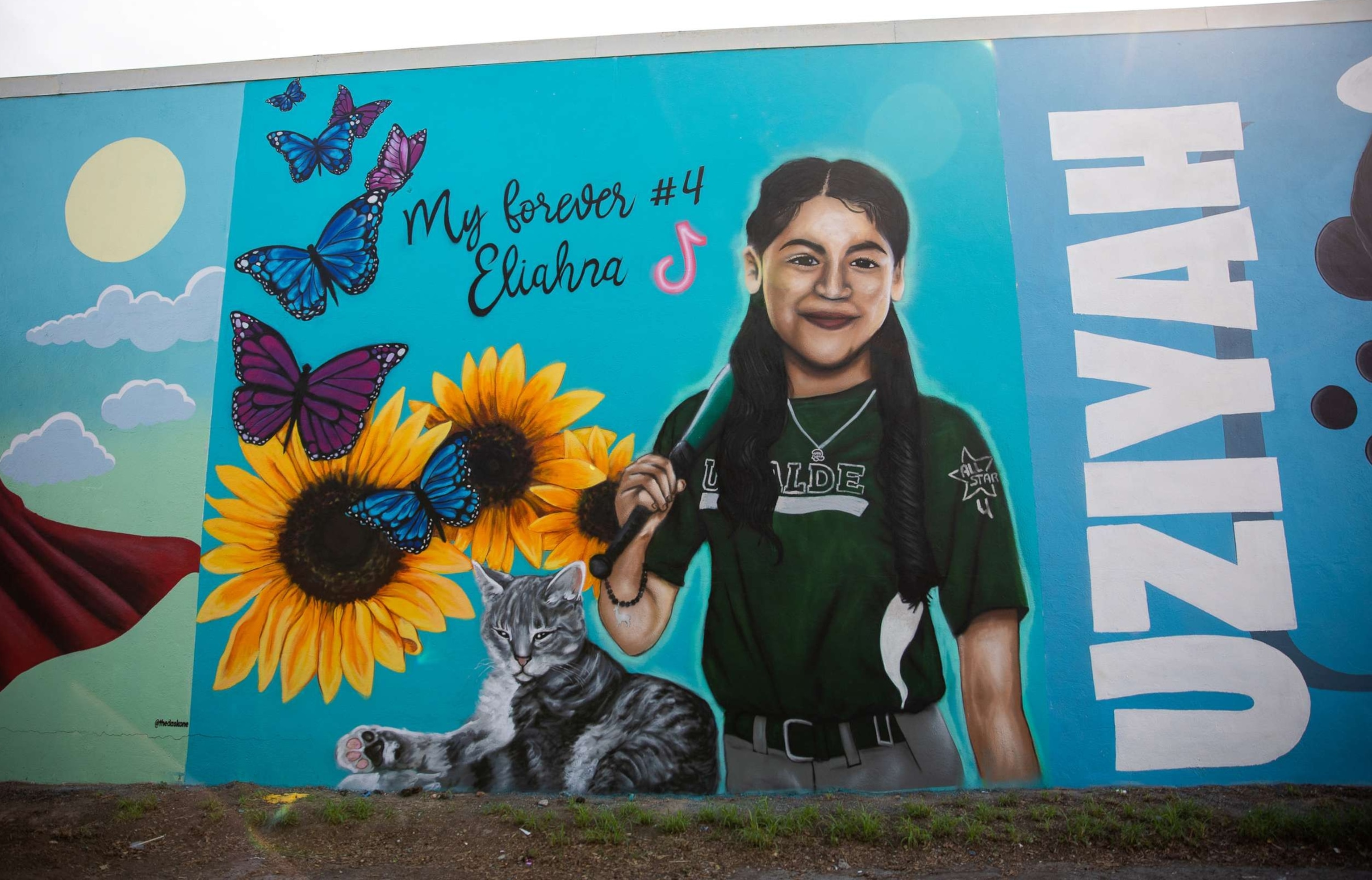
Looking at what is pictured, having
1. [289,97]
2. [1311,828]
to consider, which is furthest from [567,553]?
[1311,828]

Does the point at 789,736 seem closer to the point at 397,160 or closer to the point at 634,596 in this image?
the point at 634,596

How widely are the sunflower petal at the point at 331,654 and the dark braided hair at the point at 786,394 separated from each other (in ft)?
9.38

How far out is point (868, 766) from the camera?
215 inches

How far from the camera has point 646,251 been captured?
608cm

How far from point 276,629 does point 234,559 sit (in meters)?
0.60

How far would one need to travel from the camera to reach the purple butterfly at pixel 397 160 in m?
6.33

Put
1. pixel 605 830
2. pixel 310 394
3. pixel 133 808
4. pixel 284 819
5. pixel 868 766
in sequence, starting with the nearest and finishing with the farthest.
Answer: pixel 605 830, pixel 284 819, pixel 133 808, pixel 868 766, pixel 310 394

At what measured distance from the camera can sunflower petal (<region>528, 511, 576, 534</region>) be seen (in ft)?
19.0

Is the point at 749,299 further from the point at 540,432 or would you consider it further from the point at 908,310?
the point at 540,432

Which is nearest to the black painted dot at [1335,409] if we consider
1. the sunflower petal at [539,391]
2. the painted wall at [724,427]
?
the painted wall at [724,427]

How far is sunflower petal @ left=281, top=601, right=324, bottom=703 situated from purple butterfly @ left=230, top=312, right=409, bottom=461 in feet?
3.71

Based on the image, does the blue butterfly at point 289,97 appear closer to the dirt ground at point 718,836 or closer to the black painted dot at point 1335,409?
the dirt ground at point 718,836

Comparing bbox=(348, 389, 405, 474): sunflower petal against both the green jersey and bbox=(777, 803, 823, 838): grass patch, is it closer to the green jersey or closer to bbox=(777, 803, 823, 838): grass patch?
the green jersey

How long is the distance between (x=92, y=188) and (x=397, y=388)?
3.13 meters
